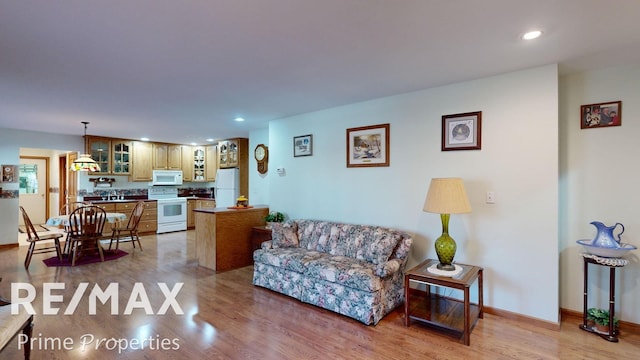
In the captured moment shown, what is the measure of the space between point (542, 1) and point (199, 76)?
272cm

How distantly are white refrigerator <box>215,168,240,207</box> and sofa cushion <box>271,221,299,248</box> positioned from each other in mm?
3023

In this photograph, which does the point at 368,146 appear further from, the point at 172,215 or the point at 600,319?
the point at 172,215

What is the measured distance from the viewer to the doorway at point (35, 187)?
28.3 ft

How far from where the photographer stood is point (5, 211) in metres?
5.93

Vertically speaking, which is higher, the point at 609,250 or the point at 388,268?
the point at 609,250

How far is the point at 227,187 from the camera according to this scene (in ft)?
22.7

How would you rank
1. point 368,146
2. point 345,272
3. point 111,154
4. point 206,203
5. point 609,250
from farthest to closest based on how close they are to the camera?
point 206,203
point 111,154
point 368,146
point 345,272
point 609,250

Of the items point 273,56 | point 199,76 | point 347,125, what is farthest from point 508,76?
point 199,76

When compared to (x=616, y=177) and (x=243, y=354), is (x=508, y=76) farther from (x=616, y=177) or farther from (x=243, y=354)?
(x=243, y=354)

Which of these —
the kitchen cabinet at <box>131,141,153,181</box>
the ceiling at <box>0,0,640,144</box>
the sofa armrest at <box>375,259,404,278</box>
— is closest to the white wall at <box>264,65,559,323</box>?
the ceiling at <box>0,0,640,144</box>

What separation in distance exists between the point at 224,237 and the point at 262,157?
1.88 metres

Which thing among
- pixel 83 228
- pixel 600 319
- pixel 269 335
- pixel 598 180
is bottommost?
pixel 269 335

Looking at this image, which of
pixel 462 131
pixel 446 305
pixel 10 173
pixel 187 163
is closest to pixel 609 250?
pixel 446 305

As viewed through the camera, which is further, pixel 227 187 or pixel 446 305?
pixel 227 187
